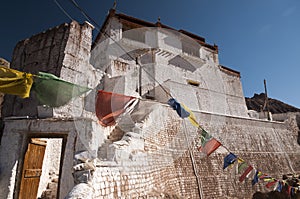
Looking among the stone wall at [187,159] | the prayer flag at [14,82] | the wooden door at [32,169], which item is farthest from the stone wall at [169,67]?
the prayer flag at [14,82]

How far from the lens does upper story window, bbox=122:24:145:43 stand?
52.6 ft

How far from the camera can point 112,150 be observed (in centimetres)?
438

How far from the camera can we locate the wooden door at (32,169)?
17.2ft

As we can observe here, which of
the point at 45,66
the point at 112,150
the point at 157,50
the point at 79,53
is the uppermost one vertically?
the point at 157,50

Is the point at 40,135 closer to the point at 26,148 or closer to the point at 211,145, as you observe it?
the point at 26,148

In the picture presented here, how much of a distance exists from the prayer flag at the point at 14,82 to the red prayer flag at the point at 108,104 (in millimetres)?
A: 1512

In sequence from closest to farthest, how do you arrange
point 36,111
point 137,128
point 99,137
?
point 99,137 < point 137,128 < point 36,111

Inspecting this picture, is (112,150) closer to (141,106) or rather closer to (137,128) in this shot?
(137,128)

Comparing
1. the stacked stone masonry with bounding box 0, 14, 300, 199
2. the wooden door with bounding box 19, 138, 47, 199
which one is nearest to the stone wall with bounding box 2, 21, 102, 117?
the stacked stone masonry with bounding box 0, 14, 300, 199

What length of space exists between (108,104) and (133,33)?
13.3 meters

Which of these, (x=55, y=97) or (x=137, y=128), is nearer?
(x=55, y=97)

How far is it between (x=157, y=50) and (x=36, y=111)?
38.9 ft

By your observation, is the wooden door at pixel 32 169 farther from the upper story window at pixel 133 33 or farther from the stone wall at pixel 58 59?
the upper story window at pixel 133 33

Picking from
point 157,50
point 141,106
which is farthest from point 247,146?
point 157,50
